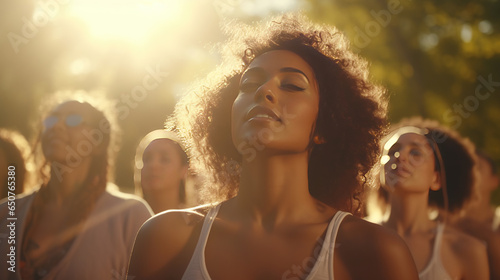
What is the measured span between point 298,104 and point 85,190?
224 cm

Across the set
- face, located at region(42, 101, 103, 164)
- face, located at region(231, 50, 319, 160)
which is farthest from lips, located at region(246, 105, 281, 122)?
face, located at region(42, 101, 103, 164)

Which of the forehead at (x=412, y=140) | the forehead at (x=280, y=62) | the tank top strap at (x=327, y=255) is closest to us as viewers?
the tank top strap at (x=327, y=255)

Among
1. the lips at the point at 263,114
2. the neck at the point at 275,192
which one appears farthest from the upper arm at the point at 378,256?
the lips at the point at 263,114

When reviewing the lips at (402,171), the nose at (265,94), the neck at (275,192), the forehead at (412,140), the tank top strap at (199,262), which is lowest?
the tank top strap at (199,262)

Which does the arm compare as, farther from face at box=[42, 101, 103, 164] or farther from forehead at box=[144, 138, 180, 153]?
face at box=[42, 101, 103, 164]

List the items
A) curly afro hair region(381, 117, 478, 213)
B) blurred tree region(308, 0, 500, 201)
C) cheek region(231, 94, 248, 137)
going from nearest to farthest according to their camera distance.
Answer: cheek region(231, 94, 248, 137) < curly afro hair region(381, 117, 478, 213) < blurred tree region(308, 0, 500, 201)

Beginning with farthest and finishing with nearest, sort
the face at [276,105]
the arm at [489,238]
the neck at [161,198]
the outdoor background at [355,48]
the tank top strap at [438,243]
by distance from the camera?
the outdoor background at [355,48]
the neck at [161,198]
the arm at [489,238]
the tank top strap at [438,243]
the face at [276,105]

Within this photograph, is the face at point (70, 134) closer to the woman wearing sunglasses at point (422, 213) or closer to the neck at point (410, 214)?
the woman wearing sunglasses at point (422, 213)

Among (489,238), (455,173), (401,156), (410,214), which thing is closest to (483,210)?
(455,173)

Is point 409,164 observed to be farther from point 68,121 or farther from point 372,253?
point 68,121

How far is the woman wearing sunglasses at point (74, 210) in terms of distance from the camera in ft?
13.2

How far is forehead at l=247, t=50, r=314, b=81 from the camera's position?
10.2ft

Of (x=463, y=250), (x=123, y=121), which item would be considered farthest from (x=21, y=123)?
(x=463, y=250)

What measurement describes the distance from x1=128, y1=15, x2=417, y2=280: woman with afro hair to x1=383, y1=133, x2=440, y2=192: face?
0.95 m
